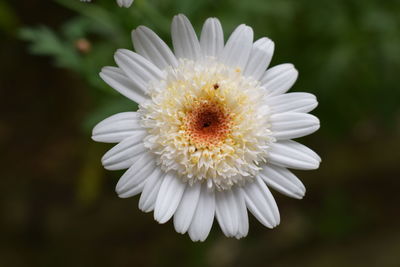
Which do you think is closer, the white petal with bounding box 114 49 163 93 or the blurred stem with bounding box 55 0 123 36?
the white petal with bounding box 114 49 163 93

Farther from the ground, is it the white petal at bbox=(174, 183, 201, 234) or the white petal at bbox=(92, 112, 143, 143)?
the white petal at bbox=(92, 112, 143, 143)

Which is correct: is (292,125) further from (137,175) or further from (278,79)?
(137,175)

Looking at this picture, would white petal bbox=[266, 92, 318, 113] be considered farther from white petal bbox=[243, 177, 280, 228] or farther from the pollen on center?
white petal bbox=[243, 177, 280, 228]

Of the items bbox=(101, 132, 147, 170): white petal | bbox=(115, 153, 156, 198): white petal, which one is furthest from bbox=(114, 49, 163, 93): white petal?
bbox=(115, 153, 156, 198): white petal

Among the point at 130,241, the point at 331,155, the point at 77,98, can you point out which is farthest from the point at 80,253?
the point at 331,155

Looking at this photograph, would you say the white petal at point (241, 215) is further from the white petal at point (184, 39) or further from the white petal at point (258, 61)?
the white petal at point (184, 39)

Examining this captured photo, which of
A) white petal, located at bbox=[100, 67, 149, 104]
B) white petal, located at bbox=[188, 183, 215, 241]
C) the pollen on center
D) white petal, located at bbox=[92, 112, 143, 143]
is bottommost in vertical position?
white petal, located at bbox=[188, 183, 215, 241]

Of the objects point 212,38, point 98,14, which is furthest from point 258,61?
point 98,14
